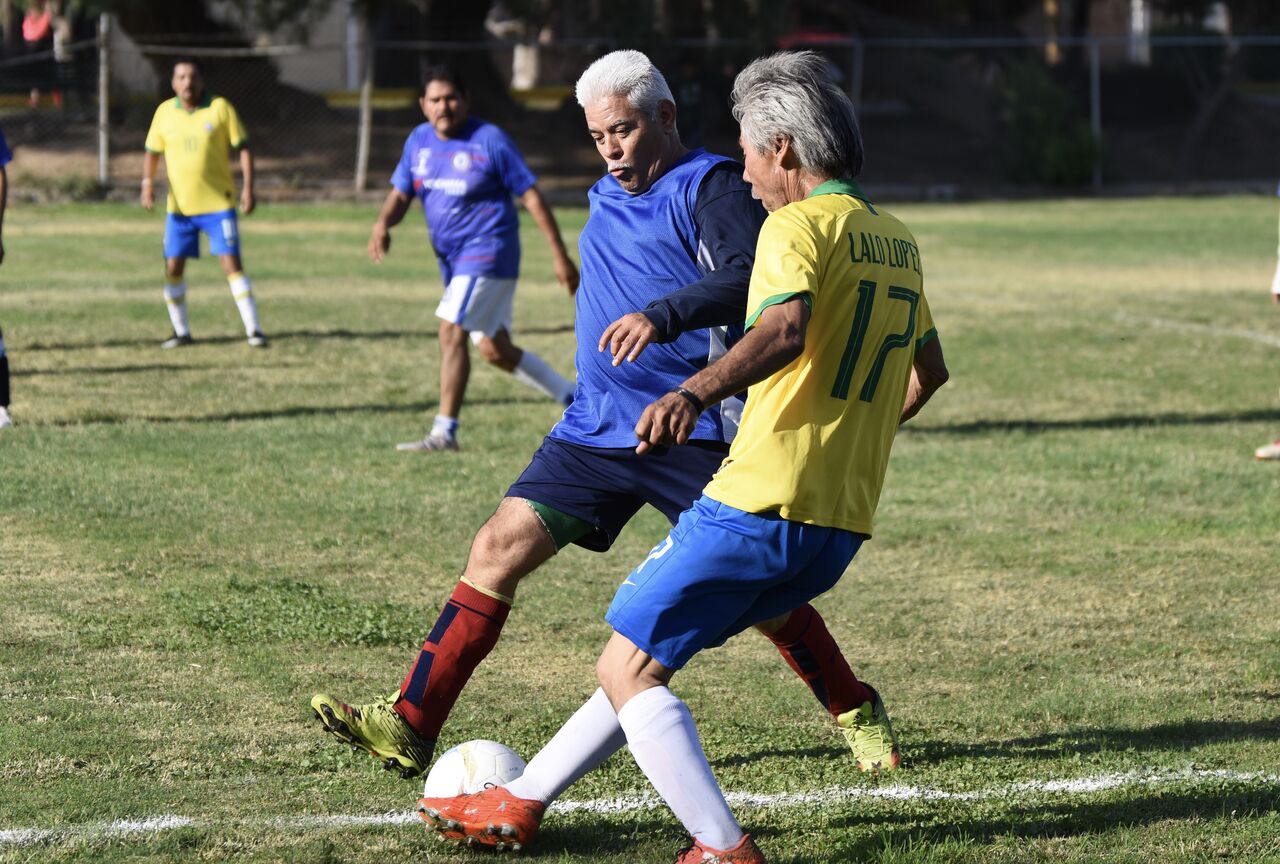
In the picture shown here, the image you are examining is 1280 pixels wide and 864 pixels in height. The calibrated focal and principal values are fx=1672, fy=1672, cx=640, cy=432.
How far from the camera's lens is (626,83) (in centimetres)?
453

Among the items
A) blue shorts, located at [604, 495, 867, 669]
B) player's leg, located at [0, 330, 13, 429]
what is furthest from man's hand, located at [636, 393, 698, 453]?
player's leg, located at [0, 330, 13, 429]

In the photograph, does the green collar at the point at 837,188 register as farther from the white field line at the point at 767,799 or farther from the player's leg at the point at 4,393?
the player's leg at the point at 4,393

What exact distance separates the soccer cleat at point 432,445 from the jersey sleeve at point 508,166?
1463 mm

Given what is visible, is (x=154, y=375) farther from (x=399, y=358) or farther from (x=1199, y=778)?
(x=1199, y=778)

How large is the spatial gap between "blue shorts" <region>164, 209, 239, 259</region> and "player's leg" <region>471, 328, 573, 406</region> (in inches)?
155

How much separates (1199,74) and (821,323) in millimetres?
34980

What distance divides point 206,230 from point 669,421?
10682 millimetres

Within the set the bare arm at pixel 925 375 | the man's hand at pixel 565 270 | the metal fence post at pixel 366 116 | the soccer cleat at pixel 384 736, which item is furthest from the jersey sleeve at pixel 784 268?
the metal fence post at pixel 366 116

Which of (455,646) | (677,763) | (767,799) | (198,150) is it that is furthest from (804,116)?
(198,150)

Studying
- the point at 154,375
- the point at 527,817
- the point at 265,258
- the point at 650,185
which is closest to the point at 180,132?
the point at 154,375

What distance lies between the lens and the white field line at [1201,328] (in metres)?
14.1

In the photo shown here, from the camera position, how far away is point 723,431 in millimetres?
4637

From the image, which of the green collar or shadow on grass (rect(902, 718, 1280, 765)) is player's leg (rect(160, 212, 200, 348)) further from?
the green collar

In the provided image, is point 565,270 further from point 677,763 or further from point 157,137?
point 157,137
